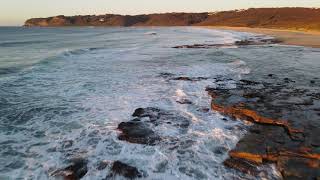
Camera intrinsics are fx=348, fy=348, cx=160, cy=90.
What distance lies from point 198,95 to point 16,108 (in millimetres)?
6956

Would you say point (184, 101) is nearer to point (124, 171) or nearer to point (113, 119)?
point (113, 119)

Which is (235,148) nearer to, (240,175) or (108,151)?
(240,175)

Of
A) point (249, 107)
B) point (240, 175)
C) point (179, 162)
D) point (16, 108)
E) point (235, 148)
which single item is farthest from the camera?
point (16, 108)

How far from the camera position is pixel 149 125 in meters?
10.5

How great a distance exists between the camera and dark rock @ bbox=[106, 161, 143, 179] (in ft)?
24.5

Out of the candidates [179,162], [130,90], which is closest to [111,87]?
[130,90]

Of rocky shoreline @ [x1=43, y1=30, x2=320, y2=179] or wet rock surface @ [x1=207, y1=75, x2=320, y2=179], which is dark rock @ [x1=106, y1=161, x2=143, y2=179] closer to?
rocky shoreline @ [x1=43, y1=30, x2=320, y2=179]

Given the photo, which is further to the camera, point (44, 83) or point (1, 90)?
point (44, 83)

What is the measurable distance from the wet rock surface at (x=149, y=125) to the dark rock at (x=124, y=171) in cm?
136

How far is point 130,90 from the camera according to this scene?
1571 cm

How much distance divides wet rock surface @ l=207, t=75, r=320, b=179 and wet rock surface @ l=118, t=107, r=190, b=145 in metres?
1.68

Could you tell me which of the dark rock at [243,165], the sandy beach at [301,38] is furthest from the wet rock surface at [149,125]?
the sandy beach at [301,38]

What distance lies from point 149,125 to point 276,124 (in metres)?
3.69

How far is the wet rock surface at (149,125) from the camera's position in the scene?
31.1ft
